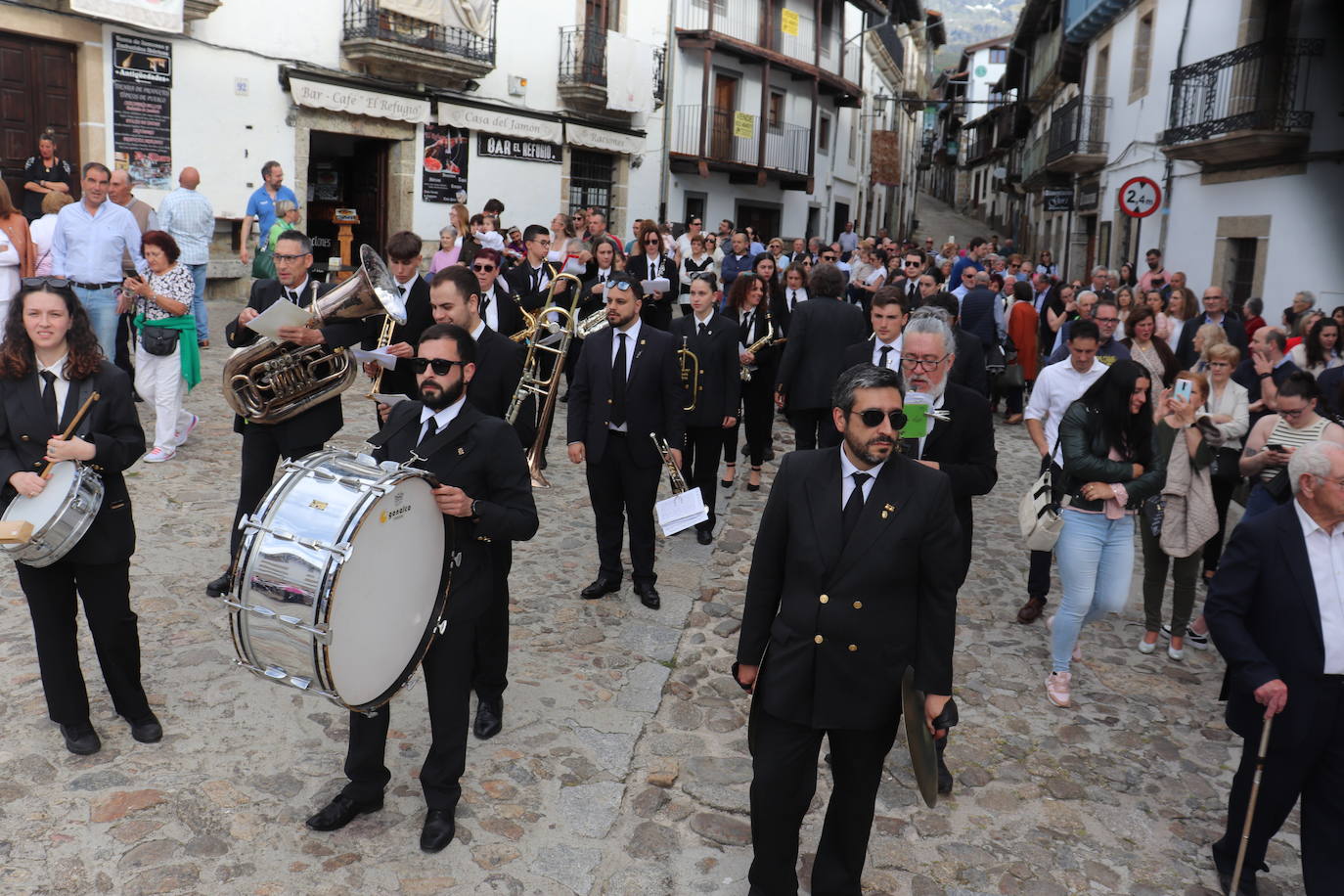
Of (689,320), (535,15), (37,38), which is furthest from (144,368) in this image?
(535,15)

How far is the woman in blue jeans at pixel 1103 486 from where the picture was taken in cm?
506

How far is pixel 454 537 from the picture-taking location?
3658 millimetres

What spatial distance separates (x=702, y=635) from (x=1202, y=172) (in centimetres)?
1446

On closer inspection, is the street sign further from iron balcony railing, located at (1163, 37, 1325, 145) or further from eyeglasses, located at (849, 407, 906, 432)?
eyeglasses, located at (849, 407, 906, 432)

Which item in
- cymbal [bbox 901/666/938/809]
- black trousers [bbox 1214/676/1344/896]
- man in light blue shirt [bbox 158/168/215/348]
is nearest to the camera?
cymbal [bbox 901/666/938/809]

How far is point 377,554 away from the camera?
10.8ft

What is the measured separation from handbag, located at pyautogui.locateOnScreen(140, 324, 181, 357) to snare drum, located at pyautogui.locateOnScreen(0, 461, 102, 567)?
402 cm

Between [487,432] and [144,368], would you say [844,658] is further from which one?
[144,368]

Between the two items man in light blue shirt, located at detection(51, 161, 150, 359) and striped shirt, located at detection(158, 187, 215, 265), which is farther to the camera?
striped shirt, located at detection(158, 187, 215, 265)

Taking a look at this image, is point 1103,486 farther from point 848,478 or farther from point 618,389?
point 618,389

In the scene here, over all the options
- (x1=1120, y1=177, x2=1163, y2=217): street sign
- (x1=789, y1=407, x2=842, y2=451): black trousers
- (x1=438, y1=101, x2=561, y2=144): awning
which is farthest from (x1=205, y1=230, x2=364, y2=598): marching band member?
(x1=438, y1=101, x2=561, y2=144): awning

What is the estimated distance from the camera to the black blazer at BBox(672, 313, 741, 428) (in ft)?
24.4

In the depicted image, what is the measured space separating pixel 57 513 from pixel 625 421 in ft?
9.59

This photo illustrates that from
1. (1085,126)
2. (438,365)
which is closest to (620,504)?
(438,365)
